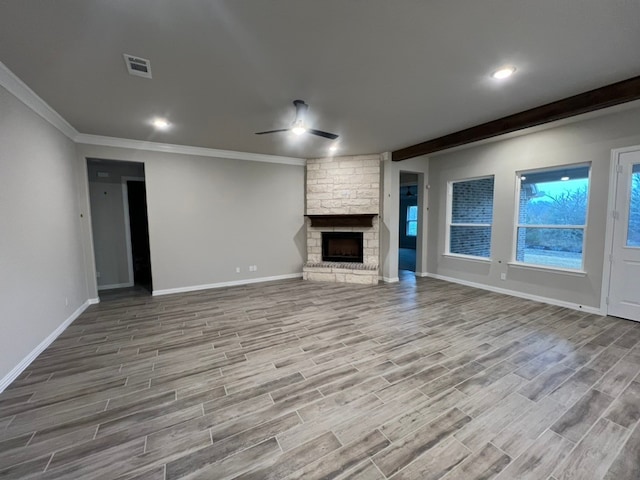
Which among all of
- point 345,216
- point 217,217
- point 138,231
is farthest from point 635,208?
point 138,231

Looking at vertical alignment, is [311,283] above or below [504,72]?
below

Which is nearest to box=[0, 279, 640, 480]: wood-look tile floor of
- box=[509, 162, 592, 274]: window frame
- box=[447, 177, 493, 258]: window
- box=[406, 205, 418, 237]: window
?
box=[509, 162, 592, 274]: window frame

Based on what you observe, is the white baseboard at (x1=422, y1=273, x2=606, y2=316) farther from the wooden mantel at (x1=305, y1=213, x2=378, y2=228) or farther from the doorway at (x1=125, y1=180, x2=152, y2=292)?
the doorway at (x1=125, y1=180, x2=152, y2=292)

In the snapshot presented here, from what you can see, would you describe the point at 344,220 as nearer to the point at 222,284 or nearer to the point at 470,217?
the point at 470,217

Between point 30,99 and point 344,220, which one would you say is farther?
point 344,220

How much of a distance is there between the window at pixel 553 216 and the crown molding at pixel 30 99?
6.71 meters

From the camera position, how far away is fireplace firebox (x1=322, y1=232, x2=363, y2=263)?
6.23 m

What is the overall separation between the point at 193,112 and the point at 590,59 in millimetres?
4156

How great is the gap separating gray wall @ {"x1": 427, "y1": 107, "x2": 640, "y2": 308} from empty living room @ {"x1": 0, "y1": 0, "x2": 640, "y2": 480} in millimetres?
36

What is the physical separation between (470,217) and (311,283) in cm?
364

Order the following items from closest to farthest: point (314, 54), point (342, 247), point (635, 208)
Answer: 1. point (314, 54)
2. point (635, 208)
3. point (342, 247)

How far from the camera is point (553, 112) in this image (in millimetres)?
3230

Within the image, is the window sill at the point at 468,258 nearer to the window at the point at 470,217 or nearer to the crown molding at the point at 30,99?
the window at the point at 470,217

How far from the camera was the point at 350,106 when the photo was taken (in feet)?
10.7
